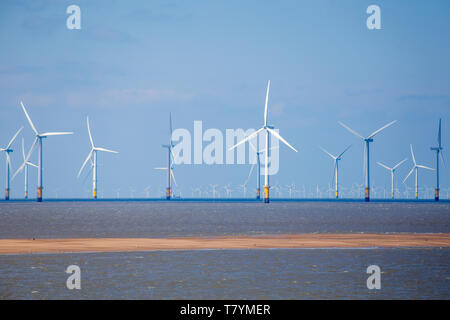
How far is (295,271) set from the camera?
120ft

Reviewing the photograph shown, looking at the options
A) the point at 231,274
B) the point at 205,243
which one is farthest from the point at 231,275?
the point at 205,243

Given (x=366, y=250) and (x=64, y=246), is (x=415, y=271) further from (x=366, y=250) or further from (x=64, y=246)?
(x=64, y=246)

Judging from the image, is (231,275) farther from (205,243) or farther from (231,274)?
(205,243)

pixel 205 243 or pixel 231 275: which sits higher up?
pixel 231 275

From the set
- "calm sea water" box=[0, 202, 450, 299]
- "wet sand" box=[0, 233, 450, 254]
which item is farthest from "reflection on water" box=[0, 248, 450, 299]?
"wet sand" box=[0, 233, 450, 254]

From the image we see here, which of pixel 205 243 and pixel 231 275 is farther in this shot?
pixel 205 243

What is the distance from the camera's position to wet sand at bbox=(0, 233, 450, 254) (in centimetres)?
4988

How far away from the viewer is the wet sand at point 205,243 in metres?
49.9

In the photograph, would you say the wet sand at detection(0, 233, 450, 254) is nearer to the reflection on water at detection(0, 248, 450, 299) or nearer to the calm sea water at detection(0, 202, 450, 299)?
the calm sea water at detection(0, 202, 450, 299)

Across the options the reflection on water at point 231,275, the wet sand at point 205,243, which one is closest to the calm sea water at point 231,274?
the reflection on water at point 231,275

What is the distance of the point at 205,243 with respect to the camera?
55062mm
